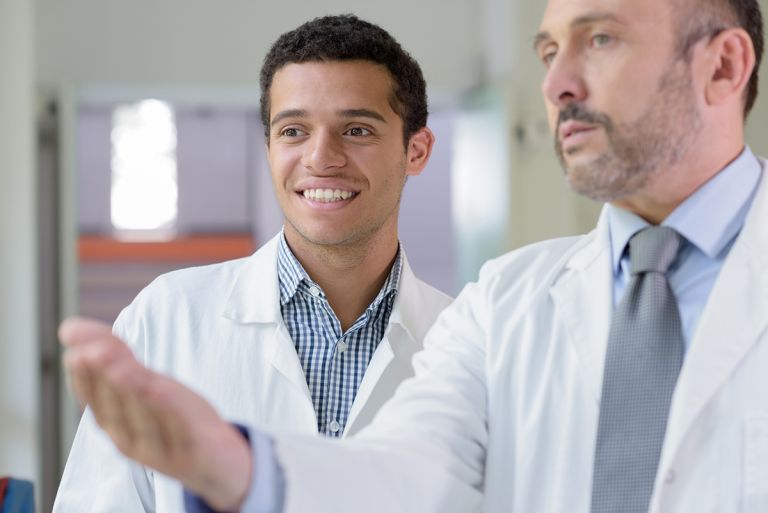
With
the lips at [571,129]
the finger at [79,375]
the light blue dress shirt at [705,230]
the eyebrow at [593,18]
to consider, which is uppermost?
the eyebrow at [593,18]

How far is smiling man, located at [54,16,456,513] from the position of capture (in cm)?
180

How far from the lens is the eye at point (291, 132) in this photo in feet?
6.13

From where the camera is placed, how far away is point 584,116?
1222mm

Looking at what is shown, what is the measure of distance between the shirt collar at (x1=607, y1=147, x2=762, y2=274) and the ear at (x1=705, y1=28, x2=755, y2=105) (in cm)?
8

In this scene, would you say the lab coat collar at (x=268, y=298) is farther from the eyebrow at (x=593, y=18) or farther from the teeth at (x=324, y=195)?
the eyebrow at (x=593, y=18)

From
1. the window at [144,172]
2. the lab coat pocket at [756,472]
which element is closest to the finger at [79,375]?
the lab coat pocket at [756,472]

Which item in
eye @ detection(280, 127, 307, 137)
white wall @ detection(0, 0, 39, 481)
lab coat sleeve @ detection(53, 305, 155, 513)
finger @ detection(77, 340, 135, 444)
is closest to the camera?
finger @ detection(77, 340, 135, 444)

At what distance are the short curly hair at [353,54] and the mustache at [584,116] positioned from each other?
0.73 m

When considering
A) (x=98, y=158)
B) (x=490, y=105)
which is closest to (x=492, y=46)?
(x=490, y=105)

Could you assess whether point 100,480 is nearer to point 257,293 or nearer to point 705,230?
point 257,293

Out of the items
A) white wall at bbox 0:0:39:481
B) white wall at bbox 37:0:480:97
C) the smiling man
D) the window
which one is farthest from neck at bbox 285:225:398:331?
the window

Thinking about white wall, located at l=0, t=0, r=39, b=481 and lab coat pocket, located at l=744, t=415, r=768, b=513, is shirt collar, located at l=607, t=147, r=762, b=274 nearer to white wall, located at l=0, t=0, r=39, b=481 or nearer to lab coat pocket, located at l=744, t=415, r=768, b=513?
lab coat pocket, located at l=744, t=415, r=768, b=513

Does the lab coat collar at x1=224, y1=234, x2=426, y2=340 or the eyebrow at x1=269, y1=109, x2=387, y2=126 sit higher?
the eyebrow at x1=269, y1=109, x2=387, y2=126

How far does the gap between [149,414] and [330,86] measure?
108 cm
